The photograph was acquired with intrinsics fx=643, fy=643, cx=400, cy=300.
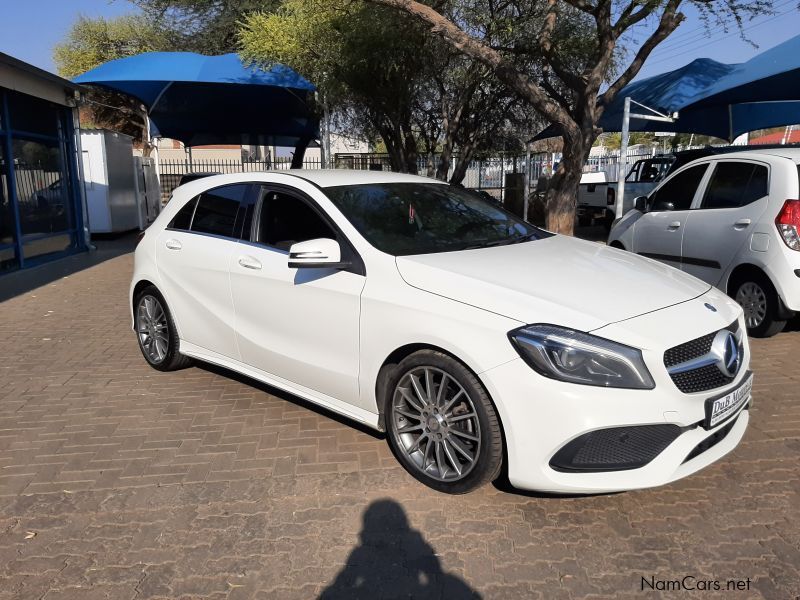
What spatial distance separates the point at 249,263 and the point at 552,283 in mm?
2047

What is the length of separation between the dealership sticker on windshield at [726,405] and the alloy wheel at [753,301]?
307 centimetres

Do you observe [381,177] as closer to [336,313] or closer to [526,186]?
[336,313]

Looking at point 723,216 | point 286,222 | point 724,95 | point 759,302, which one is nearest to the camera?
point 286,222

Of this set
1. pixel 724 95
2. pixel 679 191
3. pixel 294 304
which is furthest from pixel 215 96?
pixel 294 304

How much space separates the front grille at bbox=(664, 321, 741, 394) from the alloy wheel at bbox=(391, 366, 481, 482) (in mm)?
934

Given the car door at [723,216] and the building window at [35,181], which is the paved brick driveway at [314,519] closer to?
the car door at [723,216]

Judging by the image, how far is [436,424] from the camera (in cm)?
332

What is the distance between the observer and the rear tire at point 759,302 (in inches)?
232

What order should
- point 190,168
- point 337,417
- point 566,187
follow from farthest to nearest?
point 190,168 < point 566,187 < point 337,417

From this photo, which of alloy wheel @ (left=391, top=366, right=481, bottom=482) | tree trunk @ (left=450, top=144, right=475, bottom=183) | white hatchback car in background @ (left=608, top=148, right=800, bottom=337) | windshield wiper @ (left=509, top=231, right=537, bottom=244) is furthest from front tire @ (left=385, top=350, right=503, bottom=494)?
tree trunk @ (left=450, top=144, right=475, bottom=183)

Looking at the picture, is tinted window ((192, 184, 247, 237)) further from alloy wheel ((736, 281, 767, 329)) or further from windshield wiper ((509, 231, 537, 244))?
alloy wheel ((736, 281, 767, 329))

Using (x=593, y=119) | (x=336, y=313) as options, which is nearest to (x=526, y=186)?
(x=593, y=119)

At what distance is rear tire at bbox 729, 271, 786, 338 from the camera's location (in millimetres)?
5902

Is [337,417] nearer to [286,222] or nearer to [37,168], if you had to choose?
[286,222]
